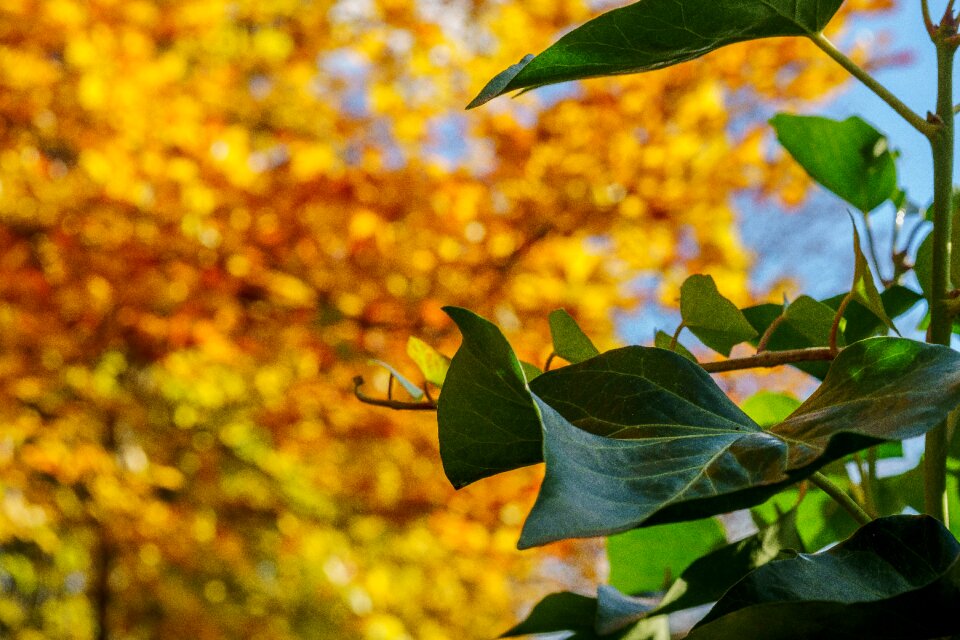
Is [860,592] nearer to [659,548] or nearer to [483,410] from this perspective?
[483,410]

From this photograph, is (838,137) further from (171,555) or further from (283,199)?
(171,555)

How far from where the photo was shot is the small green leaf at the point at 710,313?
0.25 m

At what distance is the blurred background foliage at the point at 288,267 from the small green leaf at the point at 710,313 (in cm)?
131

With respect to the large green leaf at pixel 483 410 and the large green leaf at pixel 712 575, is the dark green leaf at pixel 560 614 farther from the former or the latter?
the large green leaf at pixel 483 410

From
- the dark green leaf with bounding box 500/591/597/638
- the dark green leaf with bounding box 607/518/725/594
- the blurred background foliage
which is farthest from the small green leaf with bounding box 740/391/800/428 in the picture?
the blurred background foliage

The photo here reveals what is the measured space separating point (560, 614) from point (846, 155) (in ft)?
0.74

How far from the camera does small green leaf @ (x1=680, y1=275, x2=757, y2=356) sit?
0.25 m

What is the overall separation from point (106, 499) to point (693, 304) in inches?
79.9

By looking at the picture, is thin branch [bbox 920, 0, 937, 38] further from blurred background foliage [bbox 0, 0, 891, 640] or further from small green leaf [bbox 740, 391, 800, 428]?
blurred background foliage [bbox 0, 0, 891, 640]

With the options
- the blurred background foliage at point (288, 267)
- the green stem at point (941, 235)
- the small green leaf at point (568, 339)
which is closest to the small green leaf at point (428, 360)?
the small green leaf at point (568, 339)

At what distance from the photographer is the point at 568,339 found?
0.83 feet

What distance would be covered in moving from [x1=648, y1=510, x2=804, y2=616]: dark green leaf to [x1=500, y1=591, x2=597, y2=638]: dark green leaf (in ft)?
0.09

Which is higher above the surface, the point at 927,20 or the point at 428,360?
the point at 927,20

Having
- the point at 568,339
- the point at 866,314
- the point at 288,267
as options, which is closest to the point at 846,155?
the point at 866,314
